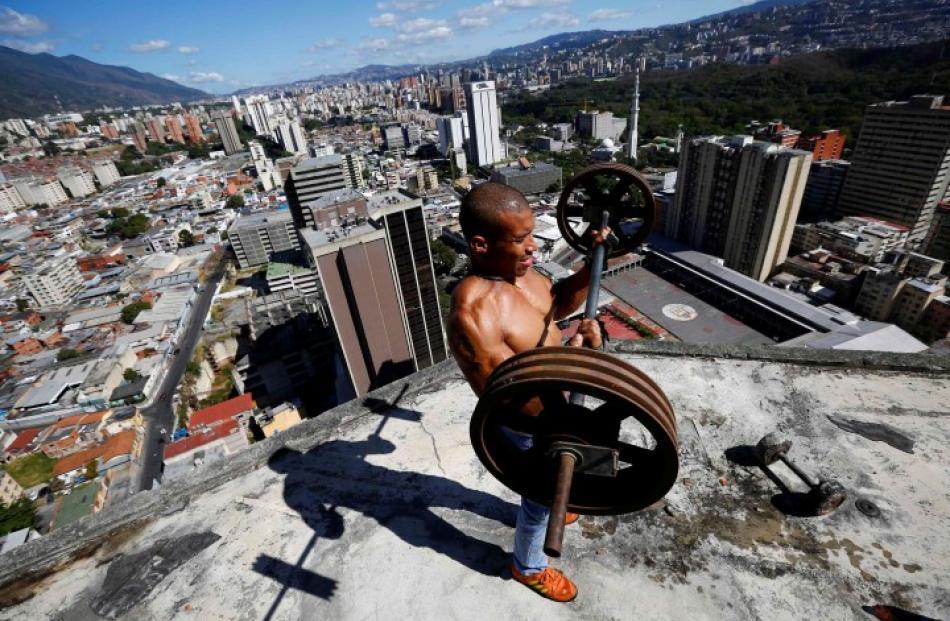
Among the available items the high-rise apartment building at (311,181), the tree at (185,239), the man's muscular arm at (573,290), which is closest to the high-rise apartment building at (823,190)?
the high-rise apartment building at (311,181)

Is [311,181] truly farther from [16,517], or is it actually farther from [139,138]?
[139,138]

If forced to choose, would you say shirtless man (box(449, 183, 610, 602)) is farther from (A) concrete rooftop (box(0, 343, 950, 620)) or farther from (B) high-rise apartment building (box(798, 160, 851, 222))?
(B) high-rise apartment building (box(798, 160, 851, 222))

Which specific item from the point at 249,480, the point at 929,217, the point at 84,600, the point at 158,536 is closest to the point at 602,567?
the point at 249,480

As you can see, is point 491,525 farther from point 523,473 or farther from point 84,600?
point 84,600

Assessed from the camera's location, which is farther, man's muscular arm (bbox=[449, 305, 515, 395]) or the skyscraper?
the skyscraper

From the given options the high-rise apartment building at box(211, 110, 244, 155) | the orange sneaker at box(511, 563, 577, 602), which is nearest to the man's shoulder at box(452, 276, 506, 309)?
the orange sneaker at box(511, 563, 577, 602)

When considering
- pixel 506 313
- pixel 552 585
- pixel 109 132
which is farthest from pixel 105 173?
pixel 552 585
